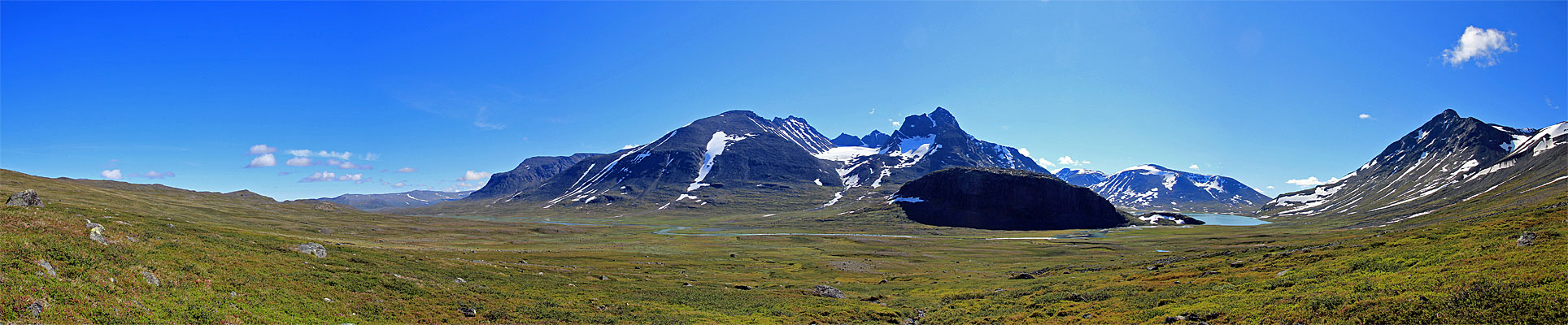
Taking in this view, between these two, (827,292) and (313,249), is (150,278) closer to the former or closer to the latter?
(313,249)

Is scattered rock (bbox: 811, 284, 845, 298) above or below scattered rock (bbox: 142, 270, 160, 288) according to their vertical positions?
below

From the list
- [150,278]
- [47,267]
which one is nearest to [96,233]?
[150,278]

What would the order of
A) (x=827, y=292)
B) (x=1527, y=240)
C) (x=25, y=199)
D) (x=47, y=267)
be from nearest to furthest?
(x=47, y=267), (x=1527, y=240), (x=25, y=199), (x=827, y=292)

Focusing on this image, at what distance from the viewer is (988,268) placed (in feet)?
314

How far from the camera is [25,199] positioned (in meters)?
49.2

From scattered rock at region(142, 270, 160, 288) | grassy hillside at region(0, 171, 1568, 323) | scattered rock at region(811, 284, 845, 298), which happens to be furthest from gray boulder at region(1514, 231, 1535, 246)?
scattered rock at region(142, 270, 160, 288)

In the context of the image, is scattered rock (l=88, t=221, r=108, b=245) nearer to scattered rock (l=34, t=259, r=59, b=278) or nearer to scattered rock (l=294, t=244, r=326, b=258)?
scattered rock (l=34, t=259, r=59, b=278)

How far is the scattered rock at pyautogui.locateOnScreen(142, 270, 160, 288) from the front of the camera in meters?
28.4

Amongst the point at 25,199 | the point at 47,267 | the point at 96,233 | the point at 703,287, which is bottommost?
the point at 703,287

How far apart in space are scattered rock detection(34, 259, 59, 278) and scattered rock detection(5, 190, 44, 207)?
35.0m

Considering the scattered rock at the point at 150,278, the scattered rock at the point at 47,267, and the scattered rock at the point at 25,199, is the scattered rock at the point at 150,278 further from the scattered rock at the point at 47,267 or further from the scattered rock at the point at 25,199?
→ the scattered rock at the point at 25,199

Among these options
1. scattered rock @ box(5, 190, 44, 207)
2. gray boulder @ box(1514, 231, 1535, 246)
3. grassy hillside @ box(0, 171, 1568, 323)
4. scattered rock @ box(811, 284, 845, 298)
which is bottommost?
scattered rock @ box(811, 284, 845, 298)

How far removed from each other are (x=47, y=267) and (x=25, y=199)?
132ft

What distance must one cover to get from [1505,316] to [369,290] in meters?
59.9
